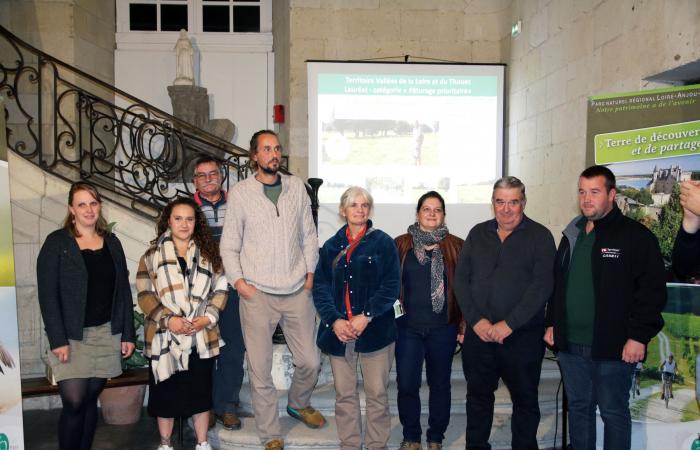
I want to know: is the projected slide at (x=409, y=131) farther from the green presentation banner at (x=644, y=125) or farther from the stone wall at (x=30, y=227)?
the green presentation banner at (x=644, y=125)

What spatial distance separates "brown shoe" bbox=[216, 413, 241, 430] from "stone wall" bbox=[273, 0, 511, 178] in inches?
144

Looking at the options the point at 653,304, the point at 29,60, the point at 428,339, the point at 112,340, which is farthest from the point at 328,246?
the point at 29,60

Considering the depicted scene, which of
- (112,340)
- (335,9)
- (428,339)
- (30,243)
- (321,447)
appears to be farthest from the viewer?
(335,9)

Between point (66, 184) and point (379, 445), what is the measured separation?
2895mm

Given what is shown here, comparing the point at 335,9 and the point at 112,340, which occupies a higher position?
the point at 335,9

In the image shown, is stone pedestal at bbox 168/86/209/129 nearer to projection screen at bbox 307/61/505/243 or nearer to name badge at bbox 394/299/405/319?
projection screen at bbox 307/61/505/243

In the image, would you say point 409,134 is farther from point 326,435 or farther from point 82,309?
point 82,309

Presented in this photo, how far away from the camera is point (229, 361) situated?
134 inches

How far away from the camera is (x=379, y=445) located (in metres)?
2.97

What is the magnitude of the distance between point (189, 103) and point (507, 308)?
5.56 meters

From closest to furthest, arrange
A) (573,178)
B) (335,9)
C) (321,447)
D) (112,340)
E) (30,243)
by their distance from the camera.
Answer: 1. (112,340)
2. (321,447)
3. (30,243)
4. (573,178)
5. (335,9)

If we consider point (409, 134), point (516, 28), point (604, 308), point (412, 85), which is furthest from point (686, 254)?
point (516, 28)

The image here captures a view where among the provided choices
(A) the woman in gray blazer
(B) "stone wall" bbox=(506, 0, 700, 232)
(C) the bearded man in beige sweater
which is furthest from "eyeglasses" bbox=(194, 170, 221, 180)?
(B) "stone wall" bbox=(506, 0, 700, 232)

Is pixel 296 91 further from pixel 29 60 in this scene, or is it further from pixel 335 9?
pixel 29 60
